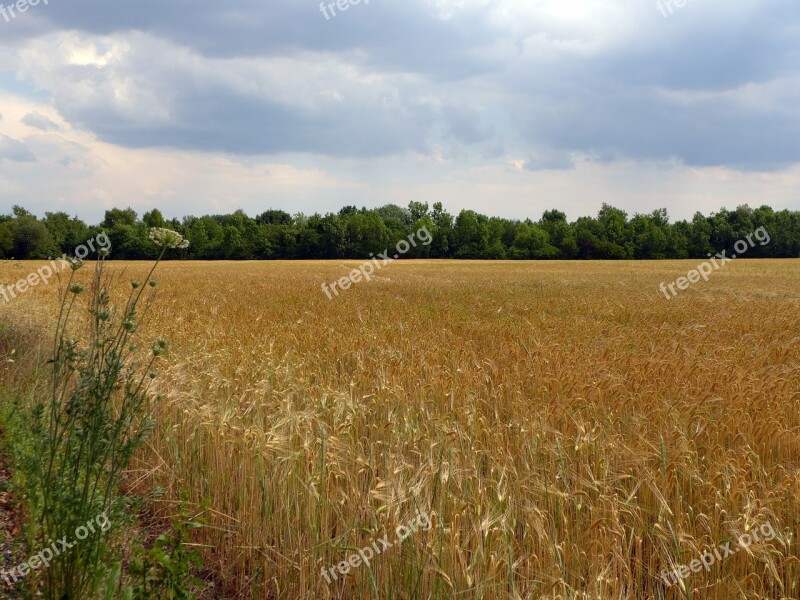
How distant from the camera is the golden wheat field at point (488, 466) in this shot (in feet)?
10.2

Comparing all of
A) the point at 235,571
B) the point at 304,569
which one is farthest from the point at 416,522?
the point at 235,571

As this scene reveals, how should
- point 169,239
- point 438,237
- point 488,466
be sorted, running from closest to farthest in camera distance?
point 169,239
point 488,466
point 438,237

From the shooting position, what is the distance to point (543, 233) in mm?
101938

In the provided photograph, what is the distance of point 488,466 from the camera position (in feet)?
13.8

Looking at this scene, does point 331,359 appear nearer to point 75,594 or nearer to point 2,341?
point 75,594

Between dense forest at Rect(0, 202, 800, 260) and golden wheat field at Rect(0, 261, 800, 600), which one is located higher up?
dense forest at Rect(0, 202, 800, 260)

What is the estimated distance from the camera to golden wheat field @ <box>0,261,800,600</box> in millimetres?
3096

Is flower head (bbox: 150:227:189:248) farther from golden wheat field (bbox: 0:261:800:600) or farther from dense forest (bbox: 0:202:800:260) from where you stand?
dense forest (bbox: 0:202:800:260)

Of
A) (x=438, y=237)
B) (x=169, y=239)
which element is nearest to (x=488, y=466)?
(x=169, y=239)

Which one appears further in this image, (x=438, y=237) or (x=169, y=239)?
(x=438, y=237)

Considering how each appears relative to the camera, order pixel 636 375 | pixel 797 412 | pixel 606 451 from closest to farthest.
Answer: pixel 606 451
pixel 797 412
pixel 636 375

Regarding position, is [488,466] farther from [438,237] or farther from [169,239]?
[438,237]

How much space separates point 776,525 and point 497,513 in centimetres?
143

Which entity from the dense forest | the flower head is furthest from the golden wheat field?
the dense forest
